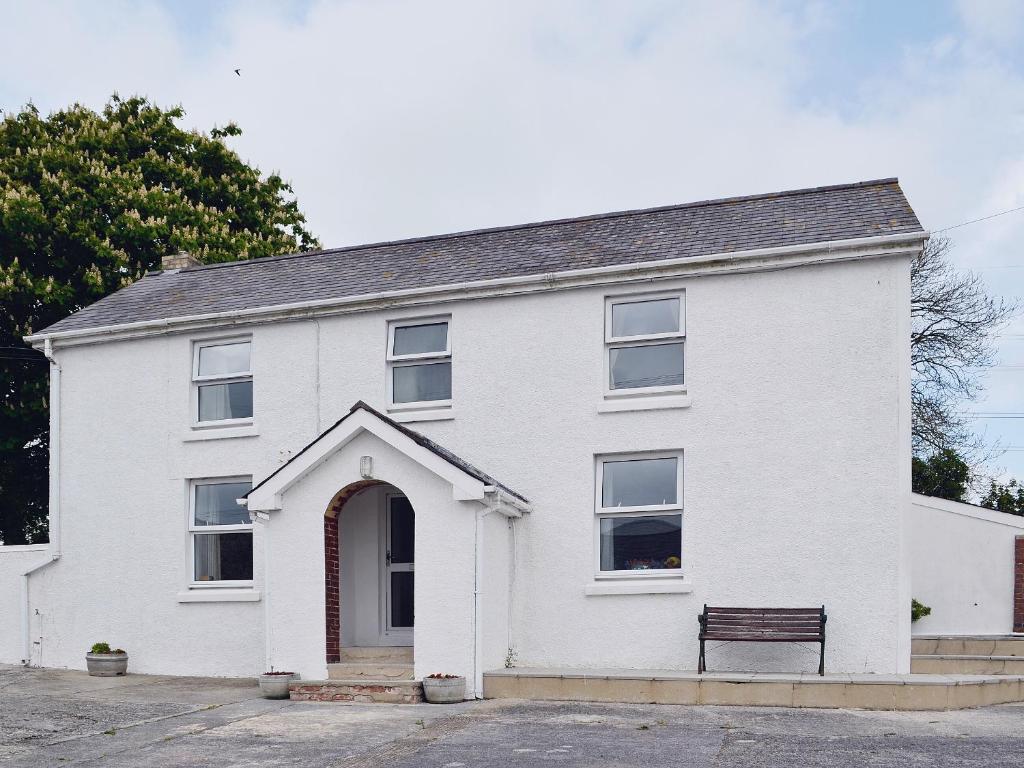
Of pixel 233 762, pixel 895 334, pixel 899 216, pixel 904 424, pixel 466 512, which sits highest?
pixel 899 216

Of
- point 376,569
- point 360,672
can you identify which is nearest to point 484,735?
point 360,672

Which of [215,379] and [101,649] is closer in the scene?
[101,649]

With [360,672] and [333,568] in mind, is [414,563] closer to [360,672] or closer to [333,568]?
[333,568]

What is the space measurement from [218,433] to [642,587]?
22.7ft

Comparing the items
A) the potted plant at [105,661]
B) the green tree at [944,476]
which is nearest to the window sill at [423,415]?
the potted plant at [105,661]

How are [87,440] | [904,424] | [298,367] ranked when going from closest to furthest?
[904,424]
[298,367]
[87,440]

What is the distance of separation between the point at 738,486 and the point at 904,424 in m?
2.13

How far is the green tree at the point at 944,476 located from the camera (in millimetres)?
28297

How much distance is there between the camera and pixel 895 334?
13.7 metres

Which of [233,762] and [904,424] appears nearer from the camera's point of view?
[233,762]

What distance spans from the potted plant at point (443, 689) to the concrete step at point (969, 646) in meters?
7.44

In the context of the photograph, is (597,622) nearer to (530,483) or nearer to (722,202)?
(530,483)

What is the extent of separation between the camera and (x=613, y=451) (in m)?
14.8

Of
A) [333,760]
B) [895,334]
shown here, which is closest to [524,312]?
[895,334]
